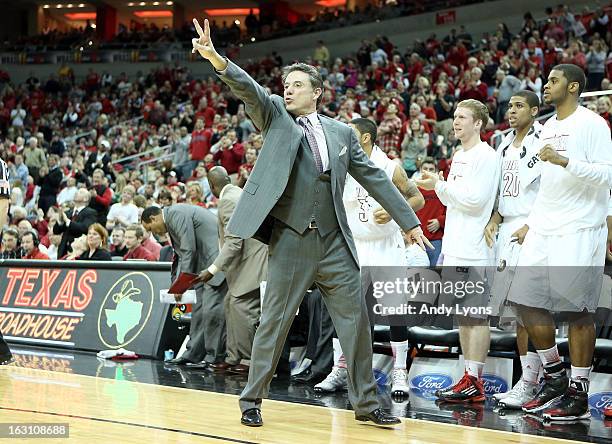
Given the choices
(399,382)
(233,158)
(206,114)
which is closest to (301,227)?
(399,382)

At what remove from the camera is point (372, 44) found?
83.1 feet

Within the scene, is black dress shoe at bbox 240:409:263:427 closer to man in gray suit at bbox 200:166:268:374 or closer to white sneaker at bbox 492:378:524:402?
white sneaker at bbox 492:378:524:402

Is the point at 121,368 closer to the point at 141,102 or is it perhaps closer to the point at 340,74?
the point at 340,74

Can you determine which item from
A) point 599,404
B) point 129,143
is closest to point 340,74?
point 129,143

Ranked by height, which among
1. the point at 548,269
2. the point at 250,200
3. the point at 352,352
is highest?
the point at 250,200

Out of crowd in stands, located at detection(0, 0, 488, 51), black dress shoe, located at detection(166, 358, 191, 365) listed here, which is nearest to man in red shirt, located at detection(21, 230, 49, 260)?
black dress shoe, located at detection(166, 358, 191, 365)

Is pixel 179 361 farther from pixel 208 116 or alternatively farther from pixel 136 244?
pixel 208 116

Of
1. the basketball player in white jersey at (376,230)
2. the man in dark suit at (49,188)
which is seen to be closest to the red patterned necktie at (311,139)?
the basketball player in white jersey at (376,230)

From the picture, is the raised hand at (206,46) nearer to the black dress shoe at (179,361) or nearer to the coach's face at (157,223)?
the coach's face at (157,223)

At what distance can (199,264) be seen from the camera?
32.4 feet

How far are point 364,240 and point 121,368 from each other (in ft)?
9.52

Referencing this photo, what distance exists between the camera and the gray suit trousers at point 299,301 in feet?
19.5

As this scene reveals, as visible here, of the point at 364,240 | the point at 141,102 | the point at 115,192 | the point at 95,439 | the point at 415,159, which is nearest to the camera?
the point at 95,439

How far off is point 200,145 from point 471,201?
1340 cm
